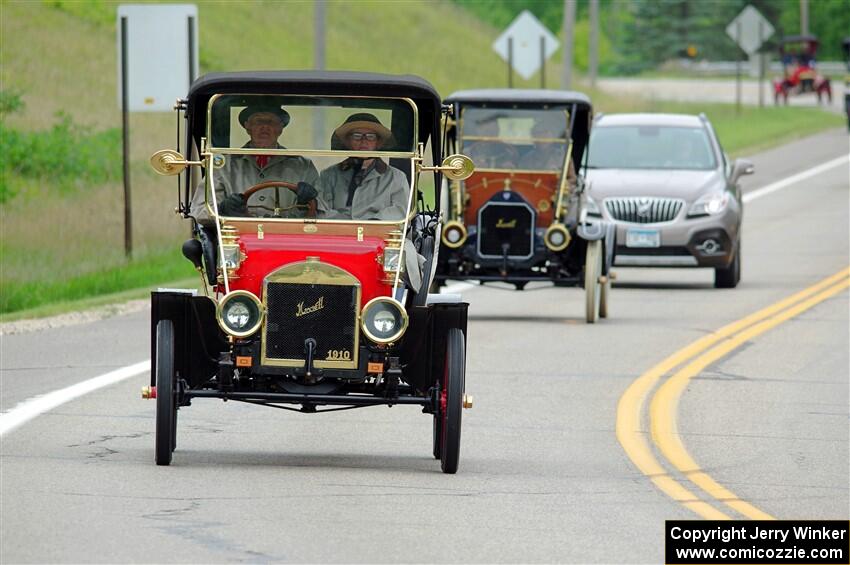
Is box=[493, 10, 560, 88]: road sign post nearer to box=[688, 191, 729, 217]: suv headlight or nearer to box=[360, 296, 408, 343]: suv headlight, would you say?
box=[688, 191, 729, 217]: suv headlight

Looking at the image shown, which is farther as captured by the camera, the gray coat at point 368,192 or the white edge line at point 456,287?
the white edge line at point 456,287

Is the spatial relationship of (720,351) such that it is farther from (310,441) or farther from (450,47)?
(450,47)

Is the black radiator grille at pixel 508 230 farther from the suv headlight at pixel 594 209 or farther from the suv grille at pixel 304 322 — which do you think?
the suv grille at pixel 304 322

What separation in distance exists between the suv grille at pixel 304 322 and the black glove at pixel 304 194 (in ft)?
3.37

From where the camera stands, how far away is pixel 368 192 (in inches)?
436

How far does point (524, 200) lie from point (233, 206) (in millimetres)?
7701

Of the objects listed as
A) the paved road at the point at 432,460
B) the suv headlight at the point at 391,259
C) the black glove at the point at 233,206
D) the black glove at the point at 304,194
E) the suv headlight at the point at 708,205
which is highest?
the black glove at the point at 304,194

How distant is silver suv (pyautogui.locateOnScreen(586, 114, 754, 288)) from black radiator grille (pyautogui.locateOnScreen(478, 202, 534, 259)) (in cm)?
265

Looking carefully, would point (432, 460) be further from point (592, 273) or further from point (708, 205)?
point (708, 205)

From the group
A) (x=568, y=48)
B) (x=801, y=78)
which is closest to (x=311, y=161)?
(x=568, y=48)

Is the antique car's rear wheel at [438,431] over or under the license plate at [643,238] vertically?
under

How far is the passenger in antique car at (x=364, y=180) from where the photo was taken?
11.0m

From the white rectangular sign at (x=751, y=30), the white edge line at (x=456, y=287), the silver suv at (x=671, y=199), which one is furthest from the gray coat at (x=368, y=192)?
the white rectangular sign at (x=751, y=30)

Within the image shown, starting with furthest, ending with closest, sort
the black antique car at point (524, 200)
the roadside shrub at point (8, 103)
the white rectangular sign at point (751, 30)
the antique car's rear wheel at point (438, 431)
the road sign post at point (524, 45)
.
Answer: the white rectangular sign at point (751, 30) < the road sign post at point (524, 45) < the roadside shrub at point (8, 103) < the black antique car at point (524, 200) < the antique car's rear wheel at point (438, 431)
